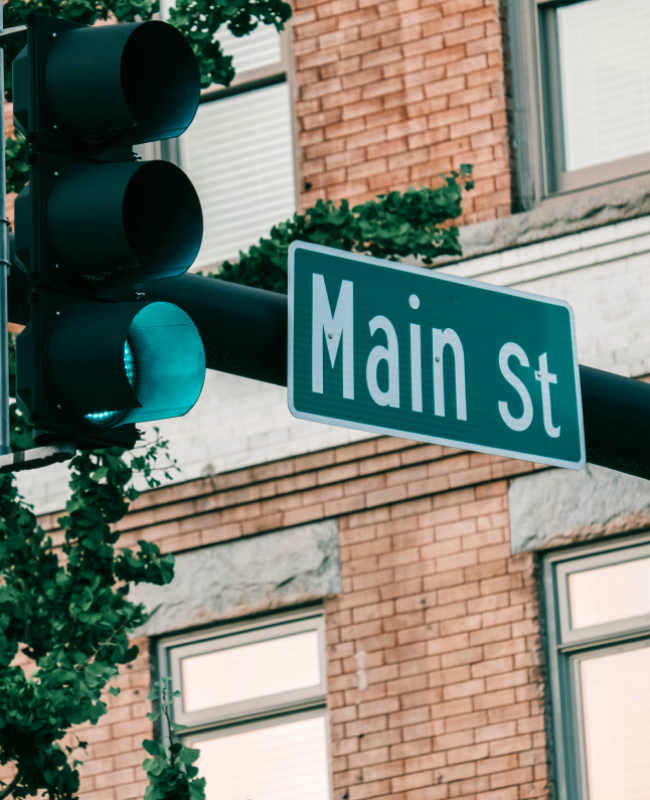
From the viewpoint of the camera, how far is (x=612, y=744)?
28.3ft

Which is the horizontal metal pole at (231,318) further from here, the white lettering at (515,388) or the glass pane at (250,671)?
the glass pane at (250,671)

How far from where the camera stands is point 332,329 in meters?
4.30

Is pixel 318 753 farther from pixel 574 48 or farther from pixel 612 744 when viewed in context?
pixel 574 48

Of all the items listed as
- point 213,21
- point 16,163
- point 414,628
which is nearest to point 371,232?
point 213,21

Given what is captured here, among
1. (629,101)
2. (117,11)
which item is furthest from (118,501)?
(629,101)

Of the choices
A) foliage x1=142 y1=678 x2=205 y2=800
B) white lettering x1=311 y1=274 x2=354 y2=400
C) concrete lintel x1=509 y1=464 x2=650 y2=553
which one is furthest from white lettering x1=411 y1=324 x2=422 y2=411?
concrete lintel x1=509 y1=464 x2=650 y2=553

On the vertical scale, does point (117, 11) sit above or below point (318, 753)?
above

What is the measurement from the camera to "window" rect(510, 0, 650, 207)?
952cm

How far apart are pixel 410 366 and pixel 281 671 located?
5.50 meters

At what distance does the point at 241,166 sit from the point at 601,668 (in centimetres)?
390

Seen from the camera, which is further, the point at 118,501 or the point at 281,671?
the point at 281,671

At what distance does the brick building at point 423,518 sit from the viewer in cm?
875

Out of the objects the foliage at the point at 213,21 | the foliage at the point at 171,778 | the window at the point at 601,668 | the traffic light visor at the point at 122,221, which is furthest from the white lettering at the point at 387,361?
the window at the point at 601,668

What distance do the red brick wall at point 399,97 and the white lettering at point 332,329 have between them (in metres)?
5.20
